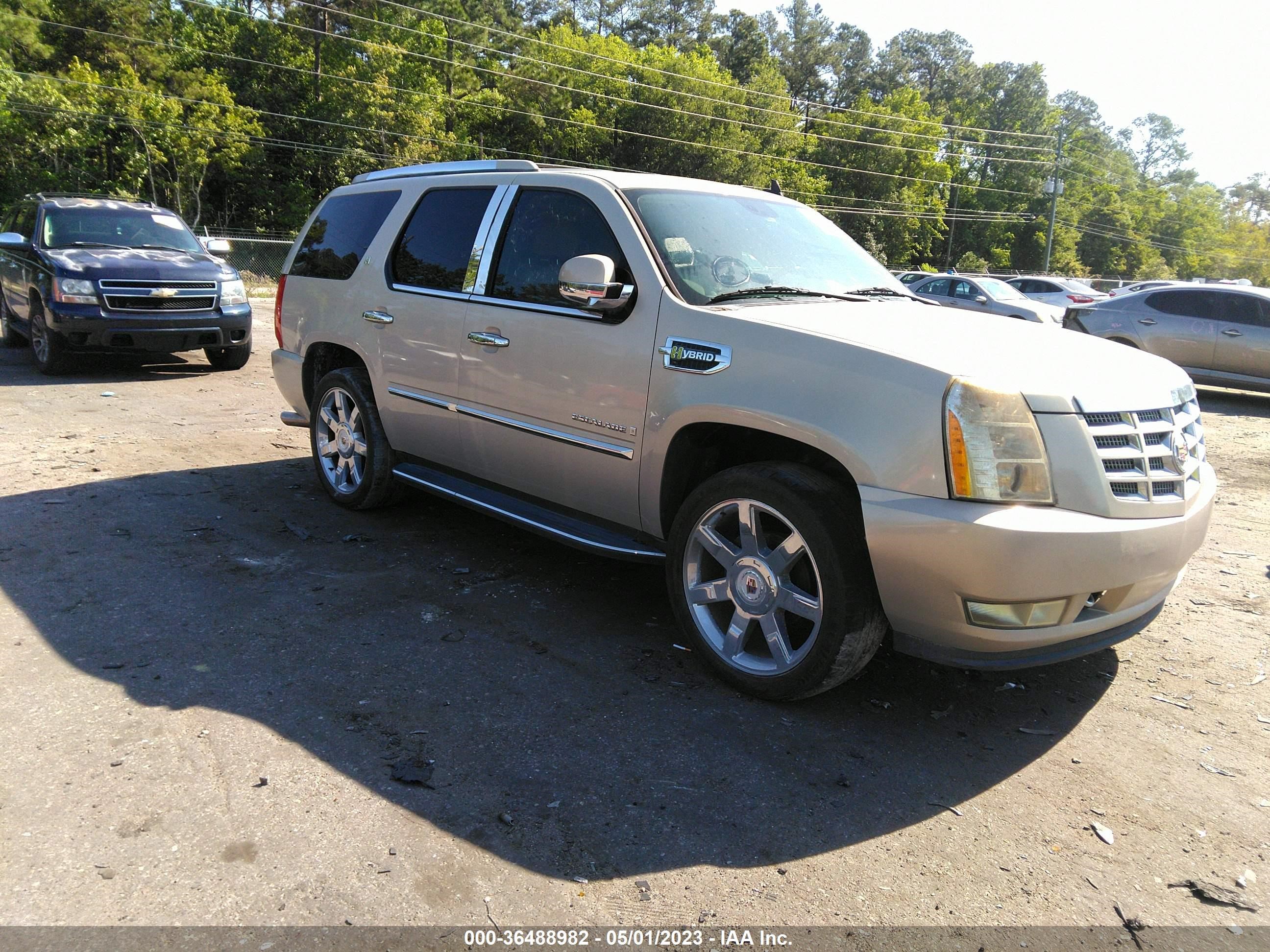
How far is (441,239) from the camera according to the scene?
4.94 metres

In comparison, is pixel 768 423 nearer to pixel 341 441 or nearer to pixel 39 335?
pixel 341 441

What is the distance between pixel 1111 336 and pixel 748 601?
41.5 ft

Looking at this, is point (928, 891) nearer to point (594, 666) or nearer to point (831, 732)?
point (831, 732)

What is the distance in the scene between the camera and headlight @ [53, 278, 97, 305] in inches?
374

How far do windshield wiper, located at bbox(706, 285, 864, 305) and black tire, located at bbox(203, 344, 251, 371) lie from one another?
875 centimetres

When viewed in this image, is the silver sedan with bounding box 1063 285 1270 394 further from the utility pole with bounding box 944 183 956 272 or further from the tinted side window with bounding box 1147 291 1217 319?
the utility pole with bounding box 944 183 956 272

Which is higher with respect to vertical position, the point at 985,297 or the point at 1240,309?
the point at 1240,309

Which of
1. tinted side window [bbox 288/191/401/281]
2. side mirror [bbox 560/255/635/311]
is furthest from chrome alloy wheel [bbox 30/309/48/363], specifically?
side mirror [bbox 560/255/635/311]

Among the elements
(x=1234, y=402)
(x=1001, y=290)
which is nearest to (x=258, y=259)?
(x=1001, y=290)

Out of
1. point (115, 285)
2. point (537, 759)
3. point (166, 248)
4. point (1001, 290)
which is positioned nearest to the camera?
point (537, 759)

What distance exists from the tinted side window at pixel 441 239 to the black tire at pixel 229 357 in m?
6.70

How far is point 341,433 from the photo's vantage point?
5.72 meters

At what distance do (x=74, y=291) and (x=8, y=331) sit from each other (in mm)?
3836

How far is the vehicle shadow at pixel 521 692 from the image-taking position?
2809 mm
